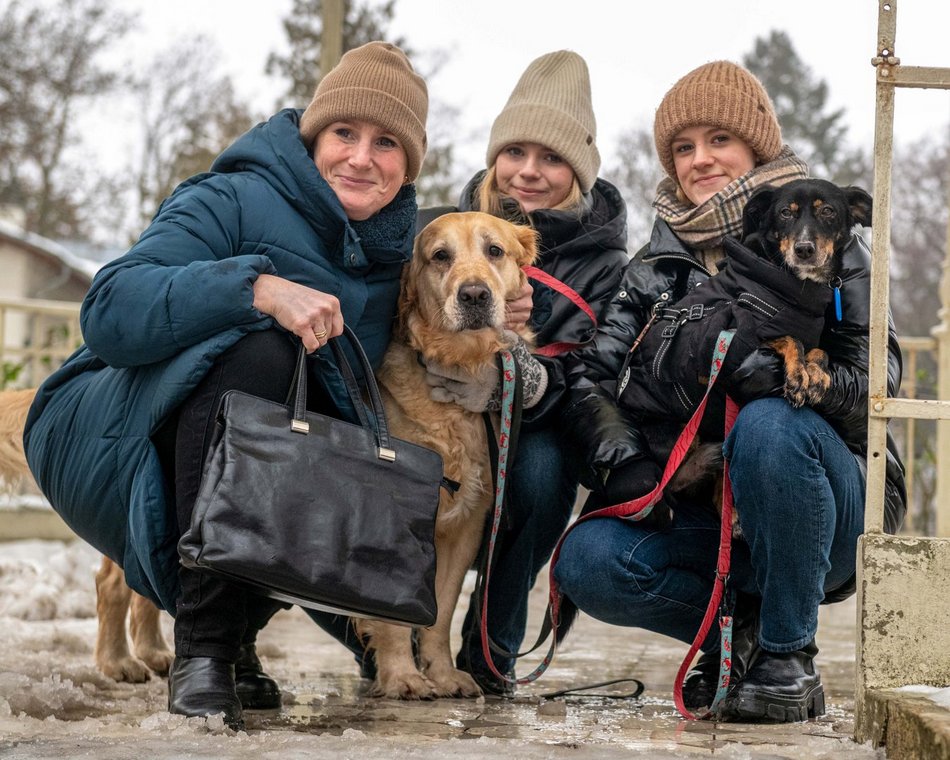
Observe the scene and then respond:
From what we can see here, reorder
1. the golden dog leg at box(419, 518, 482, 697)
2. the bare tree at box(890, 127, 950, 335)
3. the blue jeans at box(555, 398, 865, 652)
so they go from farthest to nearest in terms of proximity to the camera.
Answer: the bare tree at box(890, 127, 950, 335) → the golden dog leg at box(419, 518, 482, 697) → the blue jeans at box(555, 398, 865, 652)

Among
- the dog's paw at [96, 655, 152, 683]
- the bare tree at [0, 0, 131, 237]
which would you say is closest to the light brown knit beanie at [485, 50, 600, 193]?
the dog's paw at [96, 655, 152, 683]

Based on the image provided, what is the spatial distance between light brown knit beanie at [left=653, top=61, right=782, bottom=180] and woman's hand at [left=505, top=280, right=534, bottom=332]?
0.62 m

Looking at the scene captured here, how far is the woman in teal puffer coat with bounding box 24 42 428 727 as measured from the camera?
7.99 ft

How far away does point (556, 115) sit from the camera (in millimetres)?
3678

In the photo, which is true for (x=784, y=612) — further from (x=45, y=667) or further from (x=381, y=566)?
(x=45, y=667)

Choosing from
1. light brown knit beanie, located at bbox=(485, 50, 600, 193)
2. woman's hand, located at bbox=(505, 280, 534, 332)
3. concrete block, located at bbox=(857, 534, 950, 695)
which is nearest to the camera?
concrete block, located at bbox=(857, 534, 950, 695)

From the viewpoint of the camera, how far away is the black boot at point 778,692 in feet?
8.27

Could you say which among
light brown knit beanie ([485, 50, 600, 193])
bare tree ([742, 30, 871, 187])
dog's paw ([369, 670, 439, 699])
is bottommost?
dog's paw ([369, 670, 439, 699])

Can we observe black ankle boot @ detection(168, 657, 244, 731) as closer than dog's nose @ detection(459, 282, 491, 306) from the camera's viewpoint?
Yes

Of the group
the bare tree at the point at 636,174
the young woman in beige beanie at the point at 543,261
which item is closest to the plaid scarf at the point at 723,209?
the young woman in beige beanie at the point at 543,261

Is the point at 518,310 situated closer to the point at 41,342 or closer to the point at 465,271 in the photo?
the point at 465,271

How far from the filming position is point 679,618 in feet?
9.96

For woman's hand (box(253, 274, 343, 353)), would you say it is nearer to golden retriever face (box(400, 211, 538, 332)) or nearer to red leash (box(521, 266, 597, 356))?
golden retriever face (box(400, 211, 538, 332))

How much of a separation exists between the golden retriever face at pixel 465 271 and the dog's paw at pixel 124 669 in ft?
4.30
